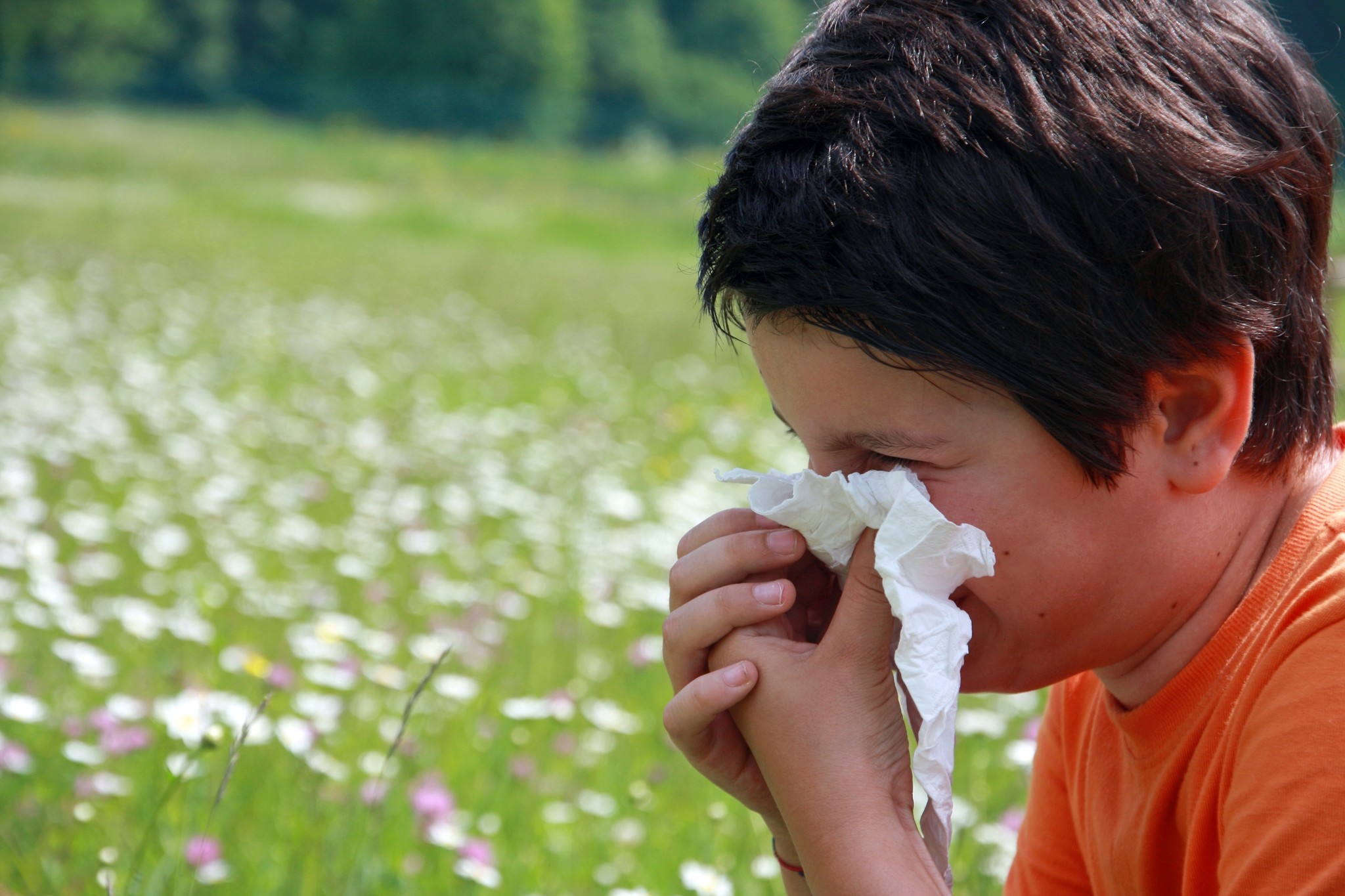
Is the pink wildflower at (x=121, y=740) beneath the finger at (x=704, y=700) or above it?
beneath

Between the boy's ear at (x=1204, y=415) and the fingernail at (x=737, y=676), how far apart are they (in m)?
0.41

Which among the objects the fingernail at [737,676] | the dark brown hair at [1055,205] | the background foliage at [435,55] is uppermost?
the dark brown hair at [1055,205]

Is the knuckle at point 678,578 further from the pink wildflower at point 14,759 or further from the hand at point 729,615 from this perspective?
the pink wildflower at point 14,759

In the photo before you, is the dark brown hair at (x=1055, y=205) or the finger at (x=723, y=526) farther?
the finger at (x=723, y=526)

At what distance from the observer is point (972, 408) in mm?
1021

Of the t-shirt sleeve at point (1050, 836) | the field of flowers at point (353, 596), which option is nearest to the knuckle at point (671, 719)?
the field of flowers at point (353, 596)

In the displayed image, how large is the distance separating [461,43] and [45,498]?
31.3 m

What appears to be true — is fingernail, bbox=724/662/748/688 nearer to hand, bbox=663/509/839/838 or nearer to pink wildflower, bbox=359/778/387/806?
hand, bbox=663/509/839/838

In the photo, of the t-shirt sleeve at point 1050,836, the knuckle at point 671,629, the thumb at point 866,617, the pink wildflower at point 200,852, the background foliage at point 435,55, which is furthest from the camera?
the background foliage at point 435,55

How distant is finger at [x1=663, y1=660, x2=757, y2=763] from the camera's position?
3.76 feet

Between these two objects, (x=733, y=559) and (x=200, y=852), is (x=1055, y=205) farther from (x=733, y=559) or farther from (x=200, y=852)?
(x=200, y=852)

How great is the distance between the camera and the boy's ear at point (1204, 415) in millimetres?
1041

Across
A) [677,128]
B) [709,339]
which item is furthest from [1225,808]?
[677,128]

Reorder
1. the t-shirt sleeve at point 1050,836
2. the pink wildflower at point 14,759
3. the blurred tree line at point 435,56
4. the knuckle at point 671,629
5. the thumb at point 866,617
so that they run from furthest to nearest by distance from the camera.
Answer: the blurred tree line at point 435,56, the pink wildflower at point 14,759, the t-shirt sleeve at point 1050,836, the knuckle at point 671,629, the thumb at point 866,617
